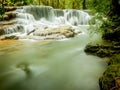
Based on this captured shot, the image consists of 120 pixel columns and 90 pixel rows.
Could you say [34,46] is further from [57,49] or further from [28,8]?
[28,8]

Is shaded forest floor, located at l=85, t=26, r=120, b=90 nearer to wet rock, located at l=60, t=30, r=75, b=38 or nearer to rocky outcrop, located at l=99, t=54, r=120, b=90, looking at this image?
rocky outcrop, located at l=99, t=54, r=120, b=90

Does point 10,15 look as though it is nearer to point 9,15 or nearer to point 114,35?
point 9,15

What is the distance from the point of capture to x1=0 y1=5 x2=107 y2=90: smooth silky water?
6688 mm

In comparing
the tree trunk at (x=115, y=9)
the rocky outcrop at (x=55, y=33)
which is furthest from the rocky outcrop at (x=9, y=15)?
the tree trunk at (x=115, y=9)

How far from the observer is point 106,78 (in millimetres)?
5723

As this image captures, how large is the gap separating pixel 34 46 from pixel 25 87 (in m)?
5.62

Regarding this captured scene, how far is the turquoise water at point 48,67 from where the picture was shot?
6.69 metres

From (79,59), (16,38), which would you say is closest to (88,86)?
(79,59)

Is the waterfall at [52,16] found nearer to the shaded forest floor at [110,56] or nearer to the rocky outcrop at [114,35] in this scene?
the rocky outcrop at [114,35]

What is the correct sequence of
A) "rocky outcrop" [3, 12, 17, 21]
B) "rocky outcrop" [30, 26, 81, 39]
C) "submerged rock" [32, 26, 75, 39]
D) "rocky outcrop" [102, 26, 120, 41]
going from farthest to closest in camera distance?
"rocky outcrop" [3, 12, 17, 21]
"submerged rock" [32, 26, 75, 39]
"rocky outcrop" [30, 26, 81, 39]
"rocky outcrop" [102, 26, 120, 41]

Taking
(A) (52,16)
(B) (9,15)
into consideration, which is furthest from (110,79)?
(A) (52,16)

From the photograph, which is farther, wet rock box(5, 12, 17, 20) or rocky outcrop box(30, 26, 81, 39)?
wet rock box(5, 12, 17, 20)

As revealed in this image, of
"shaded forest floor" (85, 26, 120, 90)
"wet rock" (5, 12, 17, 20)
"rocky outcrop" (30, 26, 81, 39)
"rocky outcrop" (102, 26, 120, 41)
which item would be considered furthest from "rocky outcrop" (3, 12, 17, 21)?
"rocky outcrop" (102, 26, 120, 41)

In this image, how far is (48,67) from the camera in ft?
27.6
